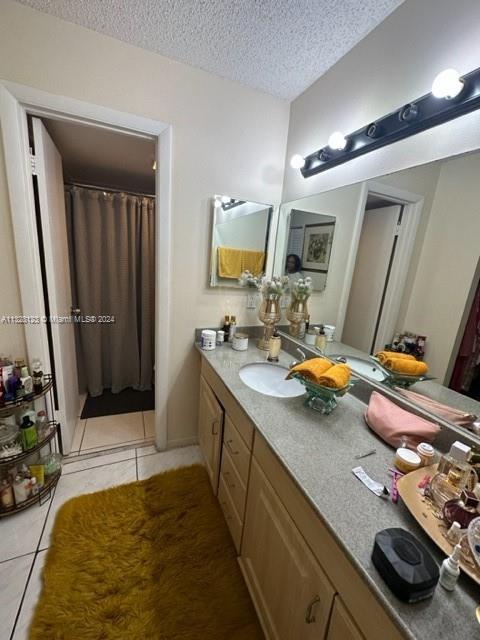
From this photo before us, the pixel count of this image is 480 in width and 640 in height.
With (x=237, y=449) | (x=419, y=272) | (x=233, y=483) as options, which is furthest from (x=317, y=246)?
(x=233, y=483)

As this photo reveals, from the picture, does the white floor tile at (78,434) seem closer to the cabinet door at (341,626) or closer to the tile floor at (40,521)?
the tile floor at (40,521)

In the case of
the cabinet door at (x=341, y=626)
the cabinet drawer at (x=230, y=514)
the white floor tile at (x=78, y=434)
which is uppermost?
the cabinet door at (x=341, y=626)

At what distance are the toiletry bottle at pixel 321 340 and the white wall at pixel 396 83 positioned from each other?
2.57ft

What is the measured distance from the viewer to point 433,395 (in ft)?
3.19

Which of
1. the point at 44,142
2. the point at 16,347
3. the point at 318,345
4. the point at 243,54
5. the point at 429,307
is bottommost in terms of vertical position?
the point at 16,347

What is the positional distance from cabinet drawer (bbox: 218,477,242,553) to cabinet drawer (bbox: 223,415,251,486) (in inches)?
9.1

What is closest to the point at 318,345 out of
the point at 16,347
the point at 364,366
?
the point at 364,366

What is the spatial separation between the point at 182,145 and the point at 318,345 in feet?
4.49

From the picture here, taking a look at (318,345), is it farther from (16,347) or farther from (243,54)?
(16,347)

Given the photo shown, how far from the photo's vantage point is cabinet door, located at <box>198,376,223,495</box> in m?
1.39

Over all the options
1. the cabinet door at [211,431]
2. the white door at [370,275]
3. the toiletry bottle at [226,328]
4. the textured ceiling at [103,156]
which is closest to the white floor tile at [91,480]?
the cabinet door at [211,431]

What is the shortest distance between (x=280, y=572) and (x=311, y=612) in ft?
0.55

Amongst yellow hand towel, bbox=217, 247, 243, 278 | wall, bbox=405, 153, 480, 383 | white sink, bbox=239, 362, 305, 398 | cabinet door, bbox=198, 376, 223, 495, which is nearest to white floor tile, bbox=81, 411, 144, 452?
cabinet door, bbox=198, 376, 223, 495

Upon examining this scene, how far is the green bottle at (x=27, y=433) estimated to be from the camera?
1382 mm
